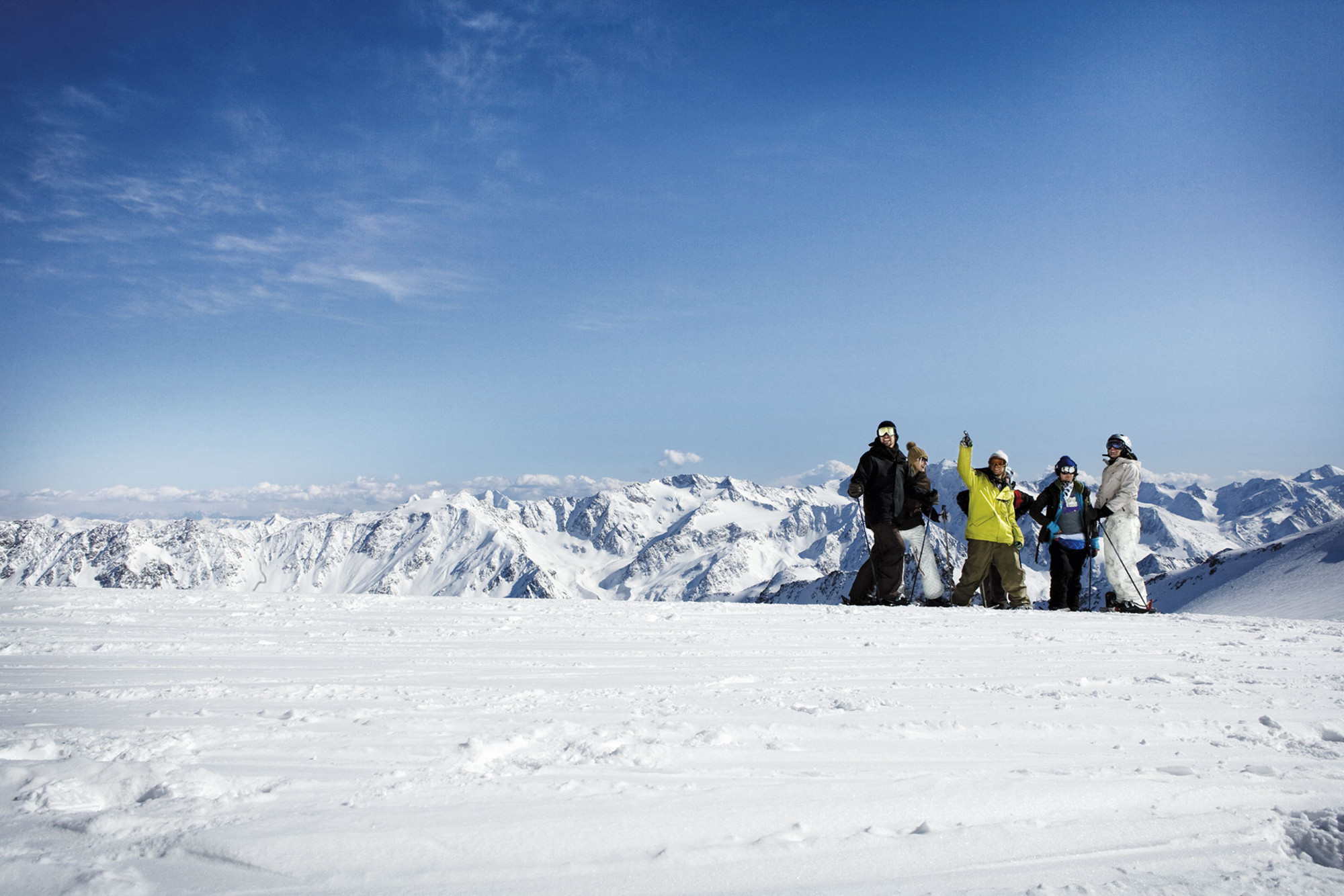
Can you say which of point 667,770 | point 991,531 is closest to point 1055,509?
point 991,531

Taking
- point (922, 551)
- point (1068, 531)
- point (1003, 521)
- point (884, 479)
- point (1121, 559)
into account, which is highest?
point (884, 479)

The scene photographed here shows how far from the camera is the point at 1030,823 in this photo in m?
2.29

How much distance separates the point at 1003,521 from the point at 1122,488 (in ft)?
6.44

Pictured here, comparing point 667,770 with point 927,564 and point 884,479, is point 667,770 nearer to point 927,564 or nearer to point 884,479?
point 884,479

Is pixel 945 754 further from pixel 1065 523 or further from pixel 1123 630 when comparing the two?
pixel 1065 523

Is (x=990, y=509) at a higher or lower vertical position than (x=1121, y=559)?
higher

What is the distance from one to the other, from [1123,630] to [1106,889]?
5585mm

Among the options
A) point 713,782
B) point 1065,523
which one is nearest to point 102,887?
point 713,782

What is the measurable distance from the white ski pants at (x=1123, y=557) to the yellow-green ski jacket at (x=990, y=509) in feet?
4.32

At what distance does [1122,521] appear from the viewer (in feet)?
32.4

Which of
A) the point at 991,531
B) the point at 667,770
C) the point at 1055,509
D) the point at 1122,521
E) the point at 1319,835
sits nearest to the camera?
the point at 1319,835

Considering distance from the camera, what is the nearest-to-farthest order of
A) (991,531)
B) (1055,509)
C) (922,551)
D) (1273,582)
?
(991,531), (1055,509), (922,551), (1273,582)

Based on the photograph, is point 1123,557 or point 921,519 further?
point 921,519

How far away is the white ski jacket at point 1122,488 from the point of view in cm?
988
